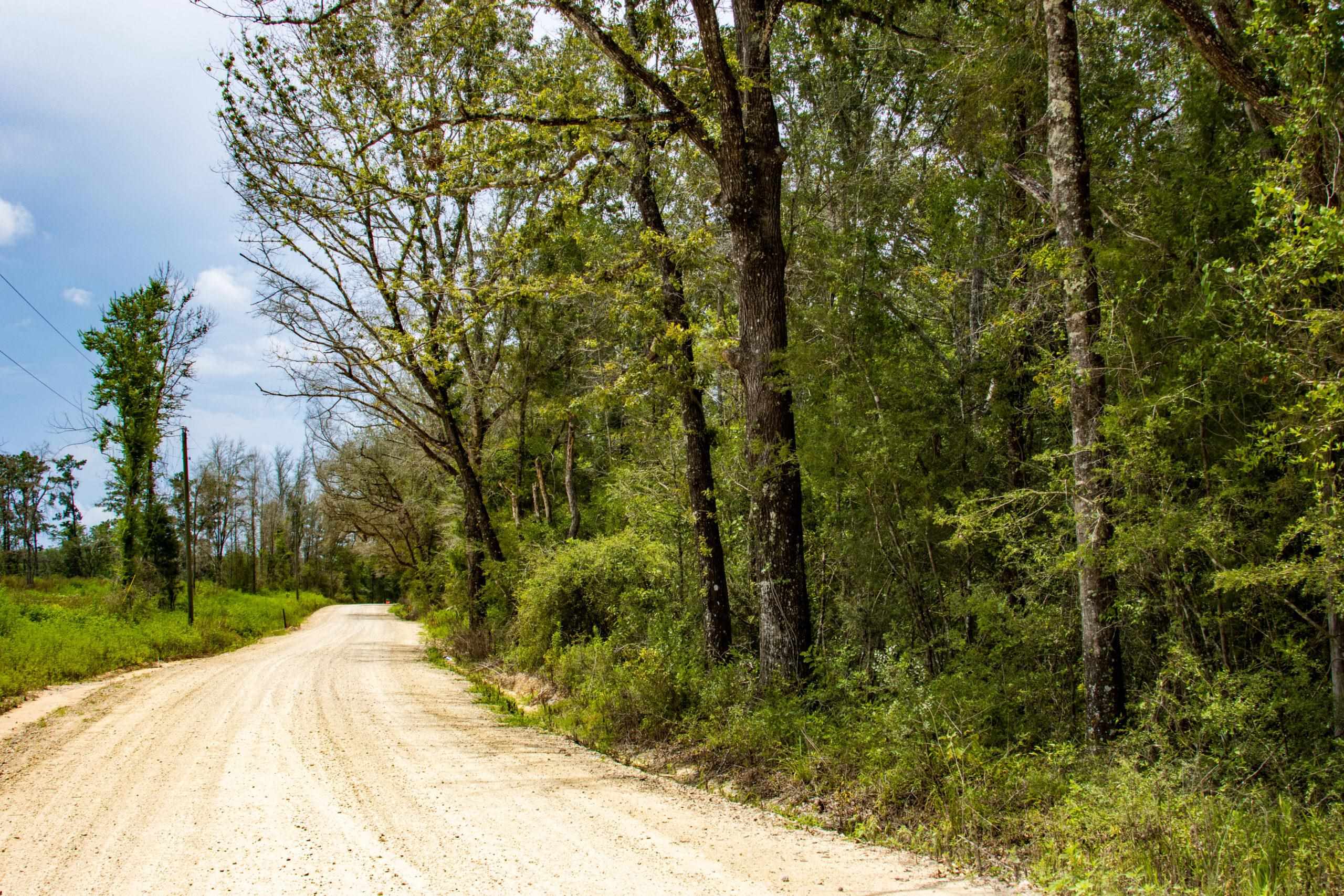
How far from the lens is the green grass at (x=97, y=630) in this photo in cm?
1338

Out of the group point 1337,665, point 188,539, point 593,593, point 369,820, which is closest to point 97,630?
point 188,539

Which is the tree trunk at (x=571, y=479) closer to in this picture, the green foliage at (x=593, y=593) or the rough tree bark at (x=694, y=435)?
the green foliage at (x=593, y=593)

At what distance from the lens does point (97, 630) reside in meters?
17.8

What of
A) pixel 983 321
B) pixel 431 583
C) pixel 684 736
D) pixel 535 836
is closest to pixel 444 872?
pixel 535 836

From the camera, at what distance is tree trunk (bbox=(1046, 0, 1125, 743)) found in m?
5.66

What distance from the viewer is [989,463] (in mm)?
7883

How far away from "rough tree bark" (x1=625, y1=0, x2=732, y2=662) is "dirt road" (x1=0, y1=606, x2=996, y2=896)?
252 cm

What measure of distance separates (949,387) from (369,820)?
23.0ft

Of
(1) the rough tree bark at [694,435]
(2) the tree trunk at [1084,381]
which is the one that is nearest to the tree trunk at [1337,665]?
(2) the tree trunk at [1084,381]

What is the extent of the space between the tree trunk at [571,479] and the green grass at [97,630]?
410 inches

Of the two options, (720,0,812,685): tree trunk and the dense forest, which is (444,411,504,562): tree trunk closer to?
the dense forest

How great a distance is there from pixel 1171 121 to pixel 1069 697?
19.6 feet

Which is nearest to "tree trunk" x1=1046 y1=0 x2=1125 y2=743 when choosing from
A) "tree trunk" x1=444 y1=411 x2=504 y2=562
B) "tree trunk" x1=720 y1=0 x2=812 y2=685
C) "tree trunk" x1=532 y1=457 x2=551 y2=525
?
"tree trunk" x1=720 y1=0 x2=812 y2=685

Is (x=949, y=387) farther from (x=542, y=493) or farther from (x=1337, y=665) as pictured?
(x=542, y=493)
